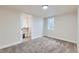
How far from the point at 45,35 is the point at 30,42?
43 centimetres

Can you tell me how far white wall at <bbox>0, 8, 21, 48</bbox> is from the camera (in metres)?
1.98

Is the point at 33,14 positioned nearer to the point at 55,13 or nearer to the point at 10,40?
the point at 55,13

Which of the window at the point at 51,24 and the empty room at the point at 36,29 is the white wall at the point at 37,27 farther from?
the window at the point at 51,24

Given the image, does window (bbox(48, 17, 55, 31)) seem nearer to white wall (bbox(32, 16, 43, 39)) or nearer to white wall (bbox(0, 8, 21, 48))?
white wall (bbox(32, 16, 43, 39))

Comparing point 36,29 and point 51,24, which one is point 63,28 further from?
point 36,29

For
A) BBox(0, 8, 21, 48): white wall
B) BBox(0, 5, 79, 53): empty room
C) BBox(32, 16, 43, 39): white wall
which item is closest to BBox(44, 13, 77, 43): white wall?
BBox(0, 5, 79, 53): empty room

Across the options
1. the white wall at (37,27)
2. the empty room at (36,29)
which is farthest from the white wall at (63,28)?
the white wall at (37,27)

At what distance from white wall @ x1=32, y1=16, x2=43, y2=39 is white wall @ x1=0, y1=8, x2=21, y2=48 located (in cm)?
37

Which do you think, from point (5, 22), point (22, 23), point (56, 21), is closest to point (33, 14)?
point (22, 23)

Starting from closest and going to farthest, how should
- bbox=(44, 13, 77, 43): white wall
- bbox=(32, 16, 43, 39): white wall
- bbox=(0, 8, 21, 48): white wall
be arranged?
bbox=(44, 13, 77, 43): white wall → bbox=(0, 8, 21, 48): white wall → bbox=(32, 16, 43, 39): white wall

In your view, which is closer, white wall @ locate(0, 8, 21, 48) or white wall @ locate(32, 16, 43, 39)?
white wall @ locate(0, 8, 21, 48)

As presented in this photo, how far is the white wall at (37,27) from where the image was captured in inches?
82.6

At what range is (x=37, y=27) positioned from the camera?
211cm

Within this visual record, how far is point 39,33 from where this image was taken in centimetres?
213
